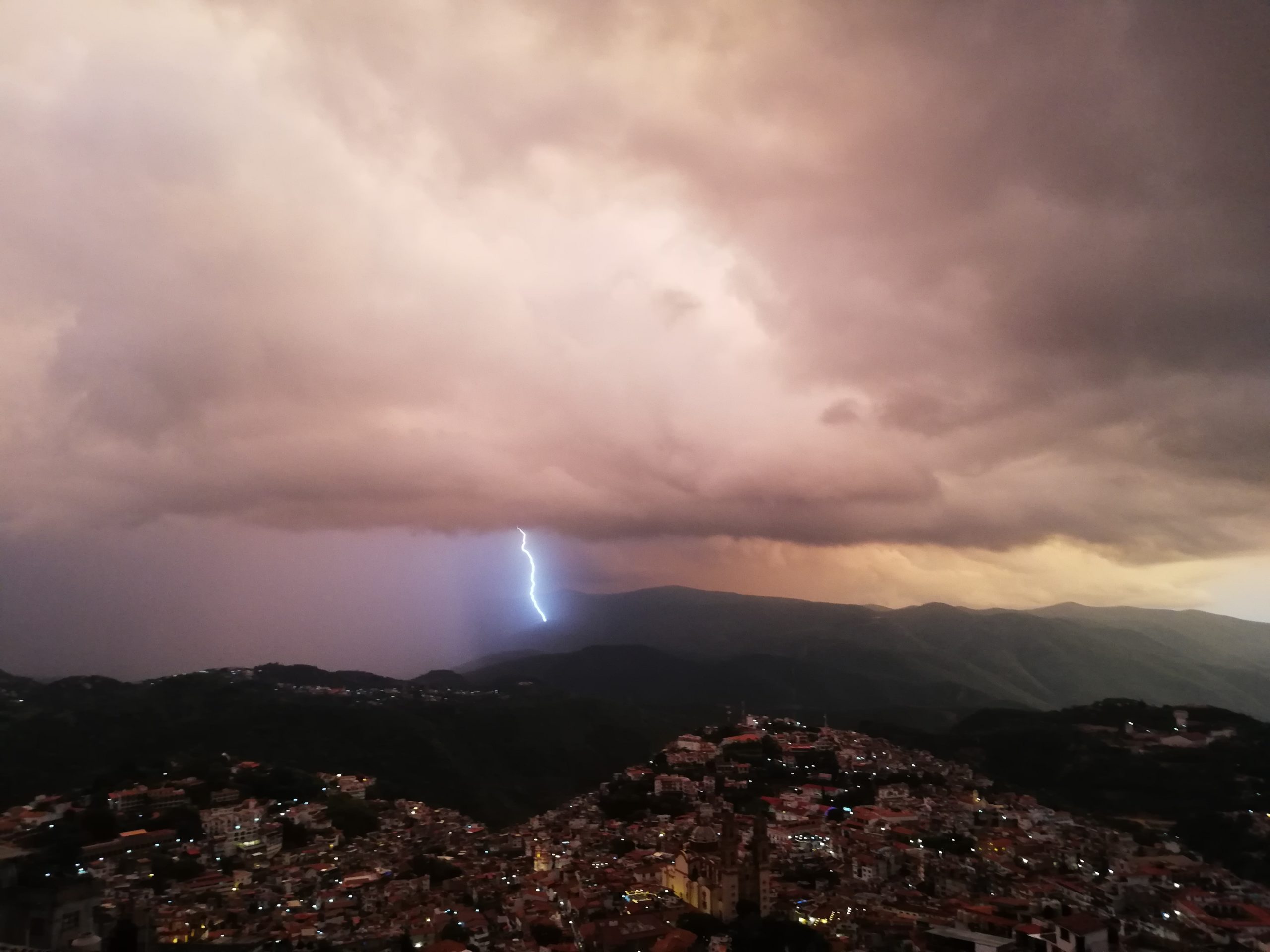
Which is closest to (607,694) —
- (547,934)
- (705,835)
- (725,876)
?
(705,835)

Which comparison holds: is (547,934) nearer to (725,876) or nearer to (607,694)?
(725,876)

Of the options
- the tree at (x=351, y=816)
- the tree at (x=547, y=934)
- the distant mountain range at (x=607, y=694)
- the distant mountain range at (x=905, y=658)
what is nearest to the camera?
the tree at (x=547, y=934)

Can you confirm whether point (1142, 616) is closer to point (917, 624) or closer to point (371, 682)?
point (917, 624)

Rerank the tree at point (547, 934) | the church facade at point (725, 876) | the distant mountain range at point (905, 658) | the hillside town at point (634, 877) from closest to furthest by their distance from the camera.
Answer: the hillside town at point (634, 877)
the tree at point (547, 934)
the church facade at point (725, 876)
the distant mountain range at point (905, 658)

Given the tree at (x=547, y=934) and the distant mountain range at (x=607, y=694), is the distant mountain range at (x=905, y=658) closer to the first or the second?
the distant mountain range at (x=607, y=694)

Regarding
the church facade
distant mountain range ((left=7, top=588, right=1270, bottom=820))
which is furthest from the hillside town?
distant mountain range ((left=7, top=588, right=1270, bottom=820))

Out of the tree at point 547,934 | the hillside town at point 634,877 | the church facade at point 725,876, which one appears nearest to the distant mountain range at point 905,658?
the hillside town at point 634,877

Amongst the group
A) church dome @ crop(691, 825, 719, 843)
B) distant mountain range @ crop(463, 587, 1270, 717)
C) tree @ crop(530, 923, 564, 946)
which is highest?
tree @ crop(530, 923, 564, 946)

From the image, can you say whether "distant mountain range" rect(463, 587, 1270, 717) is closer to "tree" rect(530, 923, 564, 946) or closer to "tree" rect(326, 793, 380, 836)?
"tree" rect(326, 793, 380, 836)
